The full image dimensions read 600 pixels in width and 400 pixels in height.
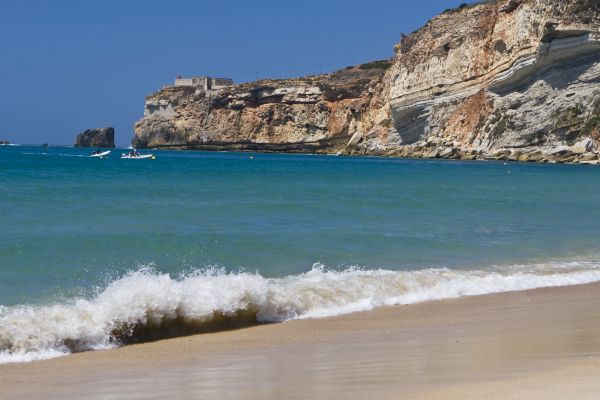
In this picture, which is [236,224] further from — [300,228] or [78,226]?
[78,226]

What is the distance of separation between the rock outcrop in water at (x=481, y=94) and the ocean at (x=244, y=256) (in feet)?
110

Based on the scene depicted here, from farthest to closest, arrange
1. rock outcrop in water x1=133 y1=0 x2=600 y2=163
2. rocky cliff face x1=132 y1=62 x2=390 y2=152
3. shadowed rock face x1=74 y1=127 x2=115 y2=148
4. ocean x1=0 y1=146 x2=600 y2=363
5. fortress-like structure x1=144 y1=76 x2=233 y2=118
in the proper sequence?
shadowed rock face x1=74 y1=127 x2=115 y2=148 < fortress-like structure x1=144 y1=76 x2=233 y2=118 < rocky cliff face x1=132 y1=62 x2=390 y2=152 < rock outcrop in water x1=133 y1=0 x2=600 y2=163 < ocean x1=0 y1=146 x2=600 y2=363

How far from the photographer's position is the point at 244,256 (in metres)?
11.2

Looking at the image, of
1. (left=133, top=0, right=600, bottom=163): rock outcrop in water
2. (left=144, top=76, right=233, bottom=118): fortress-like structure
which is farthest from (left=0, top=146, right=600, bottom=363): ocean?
(left=144, top=76, right=233, bottom=118): fortress-like structure

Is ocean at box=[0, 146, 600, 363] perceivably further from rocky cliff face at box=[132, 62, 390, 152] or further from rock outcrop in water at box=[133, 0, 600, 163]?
rocky cliff face at box=[132, 62, 390, 152]

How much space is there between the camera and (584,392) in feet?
14.0

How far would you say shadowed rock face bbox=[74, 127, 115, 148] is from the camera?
154375 mm

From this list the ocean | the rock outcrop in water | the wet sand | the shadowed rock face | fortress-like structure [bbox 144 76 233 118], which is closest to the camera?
the wet sand

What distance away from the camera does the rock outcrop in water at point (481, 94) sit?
53156mm

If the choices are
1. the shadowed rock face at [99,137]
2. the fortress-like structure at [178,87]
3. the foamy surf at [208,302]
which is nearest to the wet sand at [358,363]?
the foamy surf at [208,302]

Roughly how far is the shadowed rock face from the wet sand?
153226 millimetres

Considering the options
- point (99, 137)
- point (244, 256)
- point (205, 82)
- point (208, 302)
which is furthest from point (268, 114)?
point (208, 302)

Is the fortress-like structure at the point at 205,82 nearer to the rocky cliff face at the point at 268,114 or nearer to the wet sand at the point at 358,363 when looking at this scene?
the rocky cliff face at the point at 268,114

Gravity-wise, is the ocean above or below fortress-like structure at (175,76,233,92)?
below
